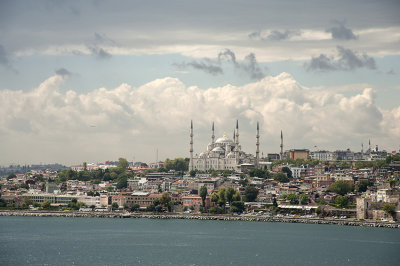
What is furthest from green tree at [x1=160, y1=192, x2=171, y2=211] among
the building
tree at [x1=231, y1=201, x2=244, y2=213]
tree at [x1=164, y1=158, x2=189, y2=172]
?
the building

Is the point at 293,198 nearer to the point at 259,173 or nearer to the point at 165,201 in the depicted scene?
the point at 165,201

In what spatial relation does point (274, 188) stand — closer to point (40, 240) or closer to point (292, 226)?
point (292, 226)

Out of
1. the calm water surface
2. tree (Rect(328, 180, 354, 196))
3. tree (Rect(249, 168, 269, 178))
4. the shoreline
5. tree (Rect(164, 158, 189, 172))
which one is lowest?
the calm water surface

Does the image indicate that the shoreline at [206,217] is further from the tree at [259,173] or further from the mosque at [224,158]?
the mosque at [224,158]

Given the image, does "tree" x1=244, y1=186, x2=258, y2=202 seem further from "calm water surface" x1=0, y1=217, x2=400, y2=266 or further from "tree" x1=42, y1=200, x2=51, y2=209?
"tree" x1=42, y1=200, x2=51, y2=209

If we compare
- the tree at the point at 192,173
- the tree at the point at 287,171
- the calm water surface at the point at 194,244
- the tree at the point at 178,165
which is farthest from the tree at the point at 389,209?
the tree at the point at 178,165

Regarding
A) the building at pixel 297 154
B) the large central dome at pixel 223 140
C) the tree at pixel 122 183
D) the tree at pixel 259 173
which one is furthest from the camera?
the building at pixel 297 154
